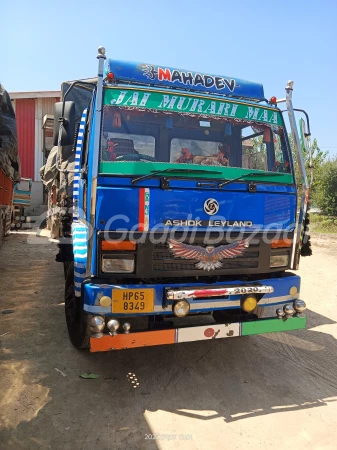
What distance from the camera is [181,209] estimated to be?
3.17 metres

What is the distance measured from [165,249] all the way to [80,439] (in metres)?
1.53

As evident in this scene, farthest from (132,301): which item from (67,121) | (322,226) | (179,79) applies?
(322,226)

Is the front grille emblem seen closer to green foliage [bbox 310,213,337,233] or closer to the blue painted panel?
the blue painted panel

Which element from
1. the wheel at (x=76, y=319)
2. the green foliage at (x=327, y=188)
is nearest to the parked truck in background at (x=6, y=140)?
the wheel at (x=76, y=319)

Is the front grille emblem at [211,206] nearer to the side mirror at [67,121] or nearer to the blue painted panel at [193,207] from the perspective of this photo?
the blue painted panel at [193,207]

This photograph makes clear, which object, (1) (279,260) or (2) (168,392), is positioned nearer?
(2) (168,392)

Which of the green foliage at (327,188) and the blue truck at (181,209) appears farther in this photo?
the green foliage at (327,188)

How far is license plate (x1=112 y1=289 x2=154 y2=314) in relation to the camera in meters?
2.98

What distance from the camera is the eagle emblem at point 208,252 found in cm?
316

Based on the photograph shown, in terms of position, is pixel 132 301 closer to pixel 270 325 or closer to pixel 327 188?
pixel 270 325

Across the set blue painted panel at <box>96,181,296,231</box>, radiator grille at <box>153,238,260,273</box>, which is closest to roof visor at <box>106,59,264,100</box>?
blue painted panel at <box>96,181,296,231</box>

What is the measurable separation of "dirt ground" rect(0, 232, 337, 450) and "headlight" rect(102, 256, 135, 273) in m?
1.08

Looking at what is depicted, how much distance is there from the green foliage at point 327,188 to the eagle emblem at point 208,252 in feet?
75.0

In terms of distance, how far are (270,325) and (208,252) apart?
95 centimetres
